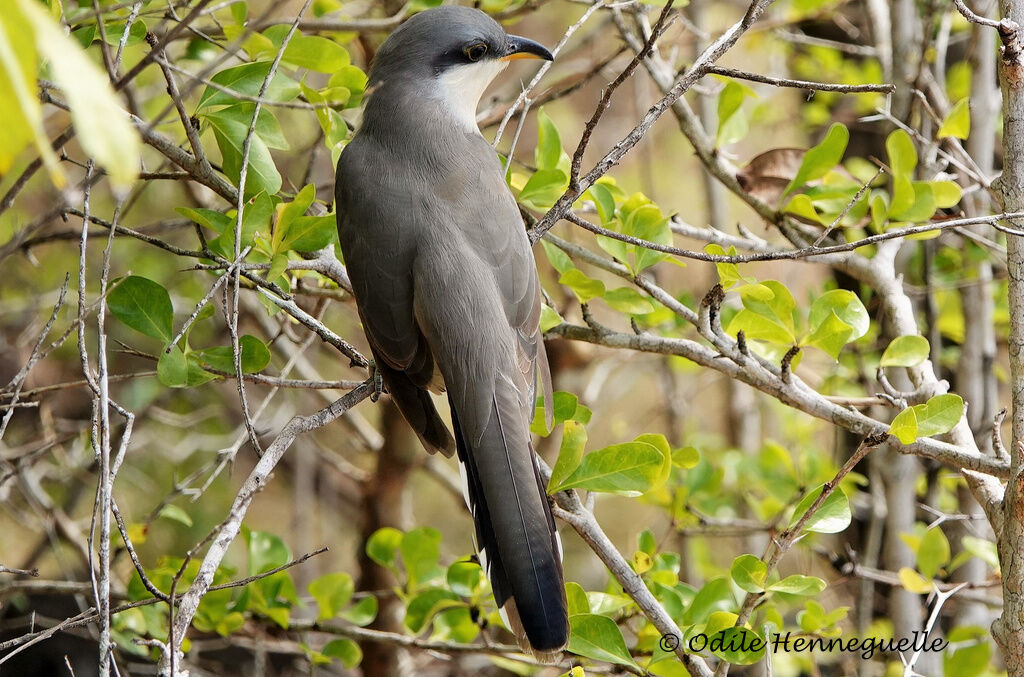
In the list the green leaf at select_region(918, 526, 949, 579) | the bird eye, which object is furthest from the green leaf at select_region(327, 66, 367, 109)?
the green leaf at select_region(918, 526, 949, 579)

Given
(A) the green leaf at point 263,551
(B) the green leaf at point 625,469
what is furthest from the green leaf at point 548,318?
(A) the green leaf at point 263,551

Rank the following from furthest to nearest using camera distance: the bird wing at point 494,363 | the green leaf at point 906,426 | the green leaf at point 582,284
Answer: the green leaf at point 582,284
the bird wing at point 494,363
the green leaf at point 906,426

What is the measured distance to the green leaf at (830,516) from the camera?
7.00 ft

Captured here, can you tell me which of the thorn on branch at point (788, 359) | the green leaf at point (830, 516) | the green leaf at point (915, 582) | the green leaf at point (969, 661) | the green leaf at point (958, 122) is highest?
the green leaf at point (958, 122)

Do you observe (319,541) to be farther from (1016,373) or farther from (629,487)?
(1016,373)

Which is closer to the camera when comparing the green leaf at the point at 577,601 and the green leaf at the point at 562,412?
the green leaf at the point at 577,601

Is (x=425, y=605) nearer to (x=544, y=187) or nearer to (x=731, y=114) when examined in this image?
(x=544, y=187)

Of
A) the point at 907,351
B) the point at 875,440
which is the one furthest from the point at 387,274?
the point at 907,351

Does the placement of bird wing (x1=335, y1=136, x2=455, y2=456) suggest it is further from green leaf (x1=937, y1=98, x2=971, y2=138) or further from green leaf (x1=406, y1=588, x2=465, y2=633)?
green leaf (x1=937, y1=98, x2=971, y2=138)

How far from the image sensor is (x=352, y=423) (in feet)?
14.6

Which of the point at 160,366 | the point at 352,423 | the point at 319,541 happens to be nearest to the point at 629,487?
the point at 160,366

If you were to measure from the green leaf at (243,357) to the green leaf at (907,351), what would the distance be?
165cm

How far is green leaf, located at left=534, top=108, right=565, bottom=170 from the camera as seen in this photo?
2713mm

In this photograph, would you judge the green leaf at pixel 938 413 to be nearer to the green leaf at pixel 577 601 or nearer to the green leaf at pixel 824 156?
the green leaf at pixel 824 156
